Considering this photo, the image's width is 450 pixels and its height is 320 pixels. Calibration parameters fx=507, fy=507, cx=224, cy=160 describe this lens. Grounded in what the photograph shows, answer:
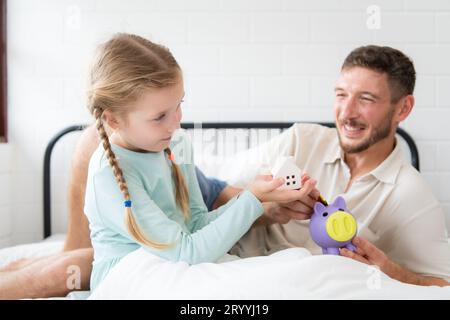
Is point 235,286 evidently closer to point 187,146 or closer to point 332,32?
point 187,146

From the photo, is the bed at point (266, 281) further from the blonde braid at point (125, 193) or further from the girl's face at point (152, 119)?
the girl's face at point (152, 119)

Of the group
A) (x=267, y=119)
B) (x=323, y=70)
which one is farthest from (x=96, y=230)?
(x=323, y=70)

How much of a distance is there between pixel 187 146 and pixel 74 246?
0.88 ft

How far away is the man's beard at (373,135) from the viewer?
2.54 feet

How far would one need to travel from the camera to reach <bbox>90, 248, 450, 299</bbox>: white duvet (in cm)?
62

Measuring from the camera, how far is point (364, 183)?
2.86 feet

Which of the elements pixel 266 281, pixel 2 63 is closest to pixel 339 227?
pixel 266 281

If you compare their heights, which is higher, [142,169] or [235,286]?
[142,169]

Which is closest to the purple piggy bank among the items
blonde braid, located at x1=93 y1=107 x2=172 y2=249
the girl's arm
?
the girl's arm

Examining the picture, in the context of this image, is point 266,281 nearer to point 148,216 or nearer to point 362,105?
point 148,216

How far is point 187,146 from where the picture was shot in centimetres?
81

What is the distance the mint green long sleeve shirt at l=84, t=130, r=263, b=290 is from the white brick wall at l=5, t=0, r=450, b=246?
Answer: 13cm

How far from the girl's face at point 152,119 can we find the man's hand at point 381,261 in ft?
0.99

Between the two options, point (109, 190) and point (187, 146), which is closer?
point (109, 190)
